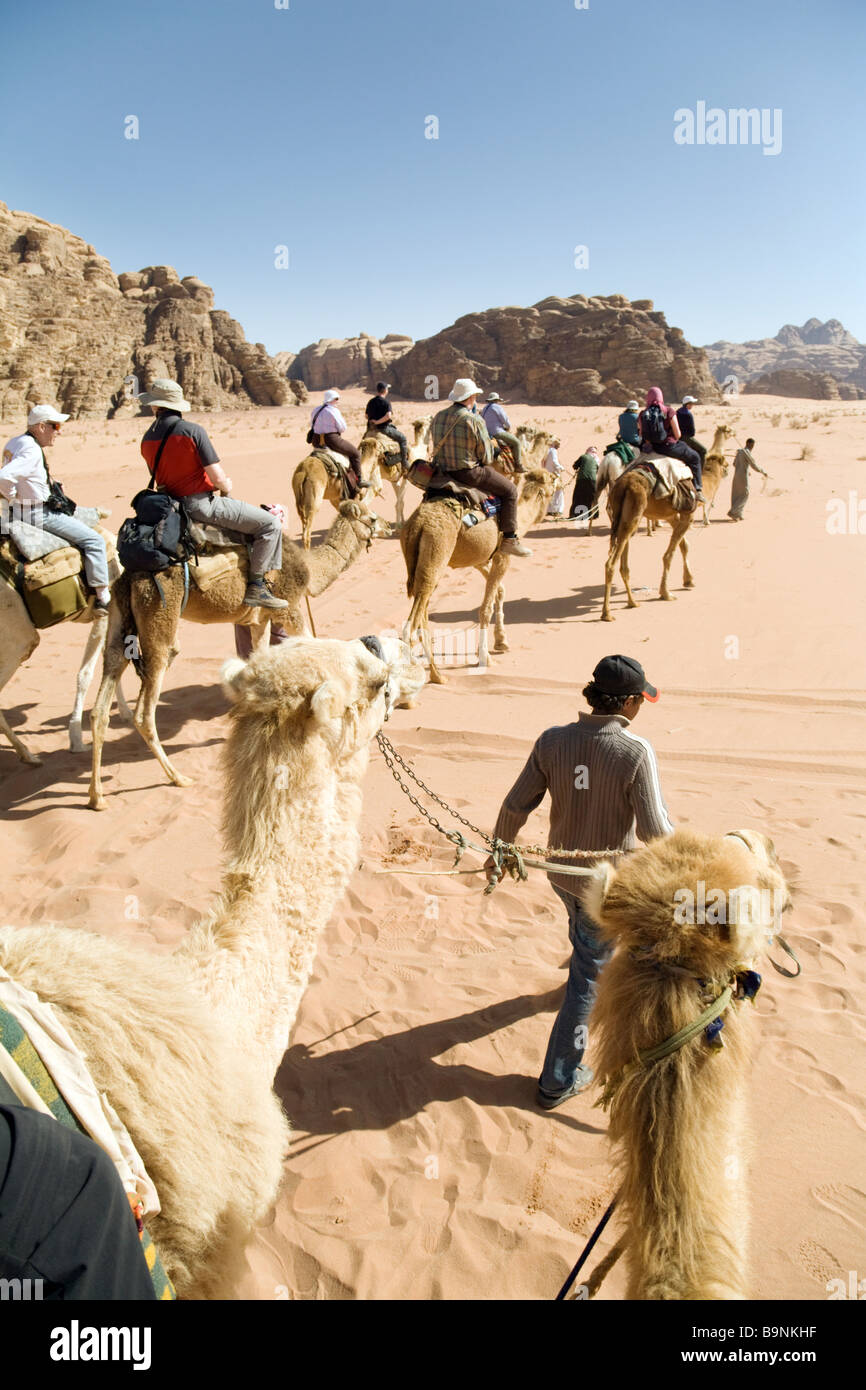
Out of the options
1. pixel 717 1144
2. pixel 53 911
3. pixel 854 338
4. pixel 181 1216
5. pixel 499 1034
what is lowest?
pixel 499 1034

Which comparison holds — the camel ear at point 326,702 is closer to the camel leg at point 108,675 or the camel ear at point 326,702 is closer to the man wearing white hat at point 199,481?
the man wearing white hat at point 199,481

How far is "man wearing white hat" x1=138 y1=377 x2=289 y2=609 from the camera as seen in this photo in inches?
247

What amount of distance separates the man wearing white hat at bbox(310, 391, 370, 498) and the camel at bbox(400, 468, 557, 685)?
535 centimetres

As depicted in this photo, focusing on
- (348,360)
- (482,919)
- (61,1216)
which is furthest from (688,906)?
(348,360)

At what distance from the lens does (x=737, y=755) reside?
7.20 metres

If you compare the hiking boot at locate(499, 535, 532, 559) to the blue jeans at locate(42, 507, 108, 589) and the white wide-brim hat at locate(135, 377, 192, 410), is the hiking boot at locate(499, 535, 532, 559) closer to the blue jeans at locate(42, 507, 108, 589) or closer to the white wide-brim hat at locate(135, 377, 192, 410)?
the white wide-brim hat at locate(135, 377, 192, 410)

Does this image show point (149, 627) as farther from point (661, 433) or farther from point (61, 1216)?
point (661, 433)

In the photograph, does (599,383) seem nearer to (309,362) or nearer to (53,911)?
(309,362)

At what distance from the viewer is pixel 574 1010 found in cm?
354

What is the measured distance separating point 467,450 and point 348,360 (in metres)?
93.1

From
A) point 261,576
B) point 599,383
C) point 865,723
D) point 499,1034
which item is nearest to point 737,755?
point 865,723

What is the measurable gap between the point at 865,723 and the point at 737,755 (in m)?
1.63

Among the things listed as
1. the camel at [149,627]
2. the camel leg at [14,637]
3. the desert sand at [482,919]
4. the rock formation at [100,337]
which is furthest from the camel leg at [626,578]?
the rock formation at [100,337]

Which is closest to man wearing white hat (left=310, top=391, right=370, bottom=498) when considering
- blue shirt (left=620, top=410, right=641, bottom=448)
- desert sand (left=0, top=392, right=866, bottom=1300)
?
desert sand (left=0, top=392, right=866, bottom=1300)
